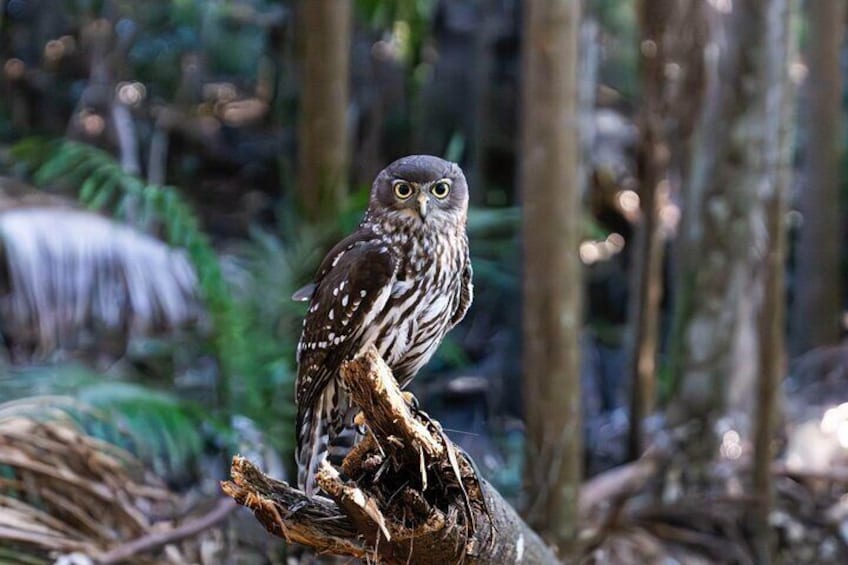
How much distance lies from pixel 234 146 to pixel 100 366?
4.37m

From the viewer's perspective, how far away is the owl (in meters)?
3.10

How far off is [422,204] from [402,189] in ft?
0.31

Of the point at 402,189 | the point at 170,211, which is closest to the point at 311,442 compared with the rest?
the point at 402,189

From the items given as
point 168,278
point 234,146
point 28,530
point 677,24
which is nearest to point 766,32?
point 677,24

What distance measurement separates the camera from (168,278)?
4492mm

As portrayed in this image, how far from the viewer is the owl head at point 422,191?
10.0 feet

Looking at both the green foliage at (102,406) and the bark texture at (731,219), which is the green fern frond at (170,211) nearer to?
the green foliage at (102,406)

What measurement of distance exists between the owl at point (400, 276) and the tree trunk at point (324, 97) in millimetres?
2163

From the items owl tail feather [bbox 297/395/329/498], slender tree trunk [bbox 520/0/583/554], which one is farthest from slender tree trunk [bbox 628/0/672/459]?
owl tail feather [bbox 297/395/329/498]

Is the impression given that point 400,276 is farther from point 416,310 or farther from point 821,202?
point 821,202

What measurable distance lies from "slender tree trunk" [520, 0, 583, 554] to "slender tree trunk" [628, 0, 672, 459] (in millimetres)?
1262

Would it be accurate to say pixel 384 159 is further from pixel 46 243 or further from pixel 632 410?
pixel 46 243

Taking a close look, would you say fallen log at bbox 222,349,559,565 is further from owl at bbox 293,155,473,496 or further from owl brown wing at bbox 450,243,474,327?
owl brown wing at bbox 450,243,474,327

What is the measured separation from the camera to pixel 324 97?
5.43 m
